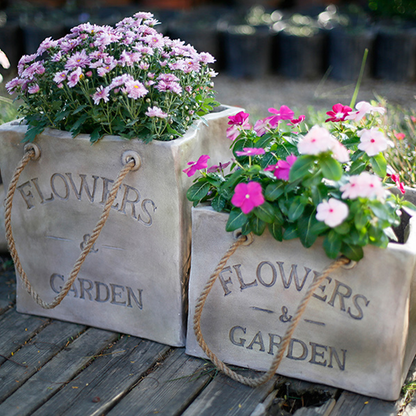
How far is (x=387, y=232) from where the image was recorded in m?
1.38

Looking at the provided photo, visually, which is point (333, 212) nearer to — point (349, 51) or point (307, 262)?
point (307, 262)

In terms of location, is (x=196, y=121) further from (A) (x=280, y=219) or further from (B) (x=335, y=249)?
(B) (x=335, y=249)

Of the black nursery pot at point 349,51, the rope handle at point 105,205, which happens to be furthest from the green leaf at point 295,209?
the black nursery pot at point 349,51

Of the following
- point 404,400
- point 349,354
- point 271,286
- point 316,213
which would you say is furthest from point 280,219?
point 404,400

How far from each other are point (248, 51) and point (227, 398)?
403 centimetres

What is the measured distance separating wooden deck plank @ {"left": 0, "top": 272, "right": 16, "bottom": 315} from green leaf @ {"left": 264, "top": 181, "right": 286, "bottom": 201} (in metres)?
1.19

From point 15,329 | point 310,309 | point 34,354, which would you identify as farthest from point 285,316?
point 15,329

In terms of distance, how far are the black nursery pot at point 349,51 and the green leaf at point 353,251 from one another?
3808 mm

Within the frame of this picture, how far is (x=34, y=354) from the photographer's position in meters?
1.77

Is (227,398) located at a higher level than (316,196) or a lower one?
lower

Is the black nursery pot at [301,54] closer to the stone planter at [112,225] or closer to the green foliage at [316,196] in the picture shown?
the stone planter at [112,225]

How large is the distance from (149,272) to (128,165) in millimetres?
376

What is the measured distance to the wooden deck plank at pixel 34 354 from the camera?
165 centimetres

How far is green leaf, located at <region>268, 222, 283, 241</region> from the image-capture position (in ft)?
4.83
